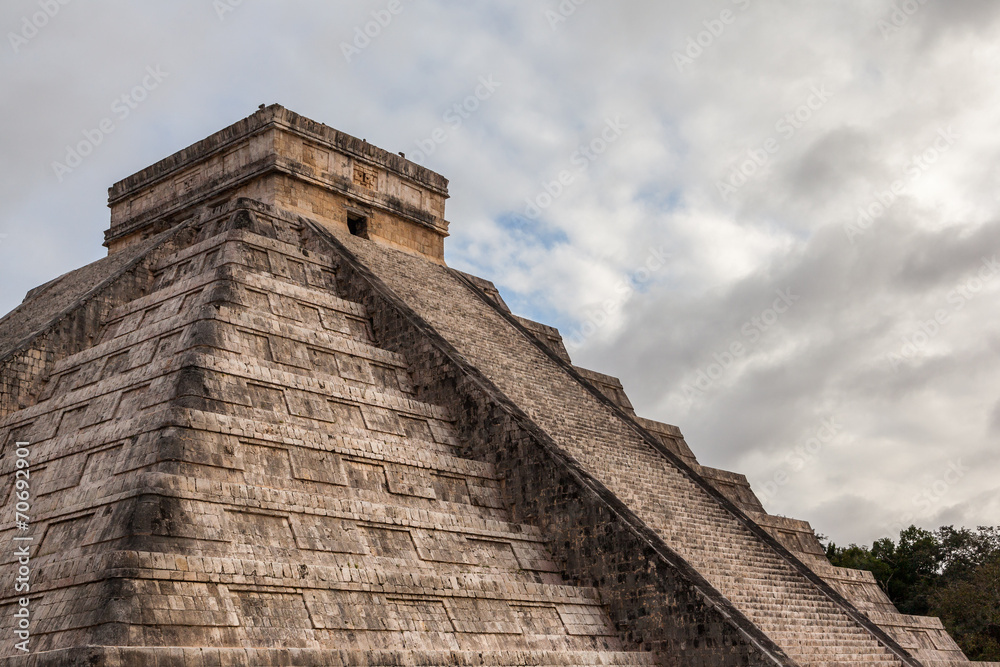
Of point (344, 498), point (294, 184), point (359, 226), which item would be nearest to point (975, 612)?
point (359, 226)

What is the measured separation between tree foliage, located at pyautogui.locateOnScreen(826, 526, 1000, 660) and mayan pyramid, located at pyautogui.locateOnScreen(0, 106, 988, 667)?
9.84 metres

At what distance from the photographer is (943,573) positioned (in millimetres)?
32969

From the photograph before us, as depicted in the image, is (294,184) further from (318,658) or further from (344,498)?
(318,658)

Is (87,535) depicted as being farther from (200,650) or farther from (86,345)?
(86,345)

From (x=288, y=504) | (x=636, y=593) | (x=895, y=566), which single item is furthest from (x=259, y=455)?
(x=895, y=566)

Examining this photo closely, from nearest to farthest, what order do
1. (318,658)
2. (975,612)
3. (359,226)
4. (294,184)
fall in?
(318,658) → (294,184) → (359,226) → (975,612)

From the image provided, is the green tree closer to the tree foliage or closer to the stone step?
the tree foliage

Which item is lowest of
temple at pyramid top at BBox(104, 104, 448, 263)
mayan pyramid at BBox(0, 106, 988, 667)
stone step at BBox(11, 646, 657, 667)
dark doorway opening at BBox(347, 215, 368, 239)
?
stone step at BBox(11, 646, 657, 667)

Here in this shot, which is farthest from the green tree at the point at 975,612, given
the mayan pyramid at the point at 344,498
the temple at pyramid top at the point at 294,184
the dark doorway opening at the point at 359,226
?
the dark doorway opening at the point at 359,226

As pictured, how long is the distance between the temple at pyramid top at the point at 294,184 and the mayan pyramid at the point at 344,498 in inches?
19.9

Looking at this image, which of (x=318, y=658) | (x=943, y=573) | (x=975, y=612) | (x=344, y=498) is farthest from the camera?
(x=943, y=573)

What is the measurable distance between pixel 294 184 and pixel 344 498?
8.93 metres

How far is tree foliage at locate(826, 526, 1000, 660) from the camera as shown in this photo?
26250 millimetres

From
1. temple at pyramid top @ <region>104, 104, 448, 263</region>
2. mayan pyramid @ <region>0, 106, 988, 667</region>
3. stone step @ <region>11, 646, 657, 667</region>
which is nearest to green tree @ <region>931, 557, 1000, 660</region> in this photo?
mayan pyramid @ <region>0, 106, 988, 667</region>
